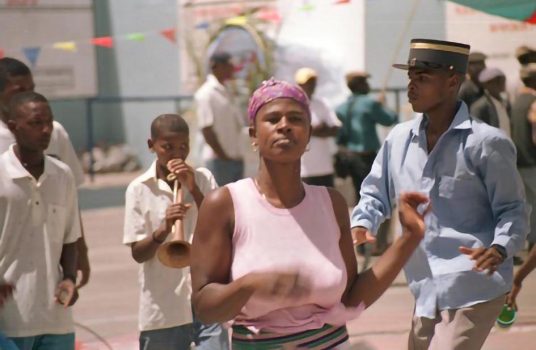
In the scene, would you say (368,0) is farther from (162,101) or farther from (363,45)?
(162,101)

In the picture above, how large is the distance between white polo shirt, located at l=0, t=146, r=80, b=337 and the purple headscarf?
5.56 ft

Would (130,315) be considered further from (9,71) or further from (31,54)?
(31,54)

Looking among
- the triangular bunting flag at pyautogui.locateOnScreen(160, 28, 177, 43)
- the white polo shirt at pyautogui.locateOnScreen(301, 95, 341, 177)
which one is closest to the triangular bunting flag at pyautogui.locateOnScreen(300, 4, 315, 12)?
the triangular bunting flag at pyautogui.locateOnScreen(160, 28, 177, 43)

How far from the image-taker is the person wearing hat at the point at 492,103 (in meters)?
10.8

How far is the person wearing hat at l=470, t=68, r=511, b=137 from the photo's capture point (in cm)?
1075

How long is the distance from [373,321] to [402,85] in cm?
438

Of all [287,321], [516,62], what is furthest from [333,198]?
[516,62]

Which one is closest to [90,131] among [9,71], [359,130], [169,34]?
[169,34]

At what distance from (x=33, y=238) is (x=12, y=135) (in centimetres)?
80

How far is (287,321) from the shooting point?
3.90 m

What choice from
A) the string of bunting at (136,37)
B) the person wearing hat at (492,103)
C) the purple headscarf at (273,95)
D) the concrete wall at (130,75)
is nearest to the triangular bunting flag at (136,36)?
the string of bunting at (136,37)

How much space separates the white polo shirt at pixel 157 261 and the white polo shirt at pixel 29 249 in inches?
21.7

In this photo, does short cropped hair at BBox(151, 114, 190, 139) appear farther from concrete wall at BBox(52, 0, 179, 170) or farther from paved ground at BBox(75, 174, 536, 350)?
concrete wall at BBox(52, 0, 179, 170)

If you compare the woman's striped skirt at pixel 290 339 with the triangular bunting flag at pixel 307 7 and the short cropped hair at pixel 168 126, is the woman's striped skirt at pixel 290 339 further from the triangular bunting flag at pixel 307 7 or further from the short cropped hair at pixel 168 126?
the triangular bunting flag at pixel 307 7
